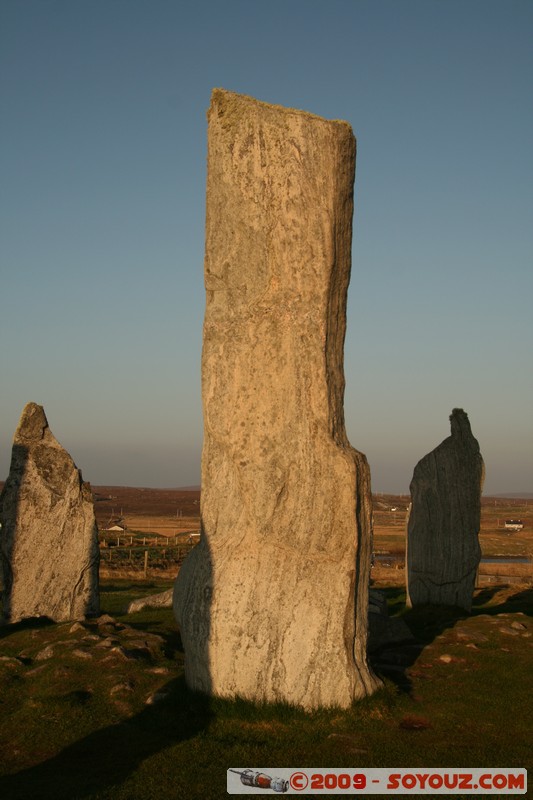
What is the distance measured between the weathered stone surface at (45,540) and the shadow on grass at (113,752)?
22.8 feet

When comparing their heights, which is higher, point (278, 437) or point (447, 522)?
point (278, 437)

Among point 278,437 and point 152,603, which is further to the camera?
point 152,603

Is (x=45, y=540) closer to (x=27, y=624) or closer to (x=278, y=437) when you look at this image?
(x=27, y=624)

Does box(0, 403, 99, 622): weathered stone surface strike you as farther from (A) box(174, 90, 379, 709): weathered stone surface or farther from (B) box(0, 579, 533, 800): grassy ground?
(A) box(174, 90, 379, 709): weathered stone surface

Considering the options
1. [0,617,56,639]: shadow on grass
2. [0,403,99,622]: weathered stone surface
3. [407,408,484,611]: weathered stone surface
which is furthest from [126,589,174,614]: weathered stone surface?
[407,408,484,611]: weathered stone surface

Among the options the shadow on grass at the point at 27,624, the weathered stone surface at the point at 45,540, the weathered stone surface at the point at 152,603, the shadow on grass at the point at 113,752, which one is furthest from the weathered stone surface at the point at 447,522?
the shadow on grass at the point at 113,752

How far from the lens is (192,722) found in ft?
31.7

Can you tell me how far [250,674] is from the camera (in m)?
10.1

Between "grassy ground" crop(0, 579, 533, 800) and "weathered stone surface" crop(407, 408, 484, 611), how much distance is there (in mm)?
6090

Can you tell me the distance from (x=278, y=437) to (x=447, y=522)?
442 inches

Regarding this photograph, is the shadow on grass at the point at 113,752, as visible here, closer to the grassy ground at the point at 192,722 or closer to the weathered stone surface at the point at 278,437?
the grassy ground at the point at 192,722

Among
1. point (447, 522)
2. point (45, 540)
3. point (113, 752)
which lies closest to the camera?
point (113, 752)

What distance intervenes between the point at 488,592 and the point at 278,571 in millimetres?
16424

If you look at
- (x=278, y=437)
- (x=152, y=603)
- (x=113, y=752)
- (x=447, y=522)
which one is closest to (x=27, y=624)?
(x=152, y=603)
